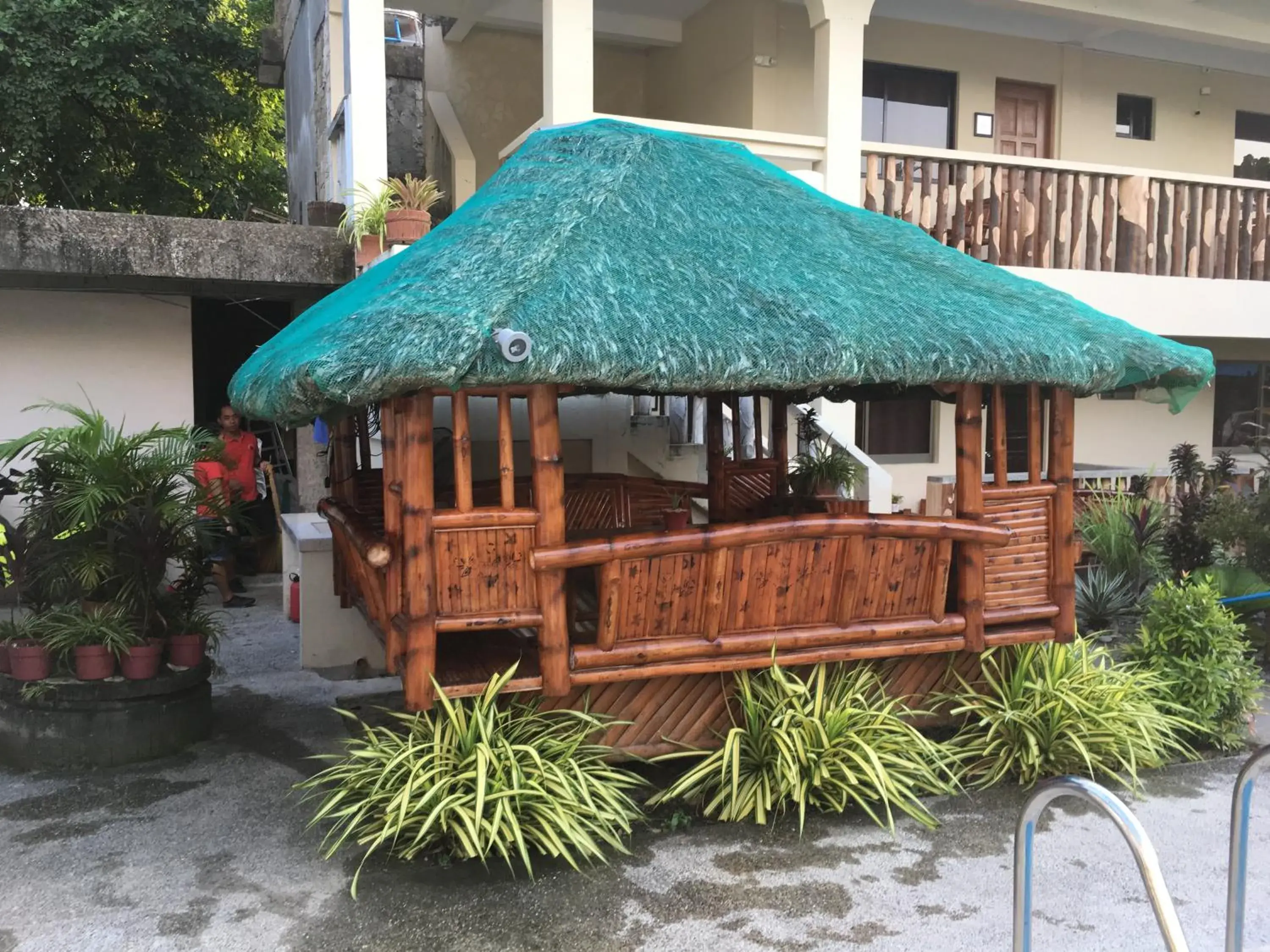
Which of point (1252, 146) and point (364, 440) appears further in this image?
point (1252, 146)

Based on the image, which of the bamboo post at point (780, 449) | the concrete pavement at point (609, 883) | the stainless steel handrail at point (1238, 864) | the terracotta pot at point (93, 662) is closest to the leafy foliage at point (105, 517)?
the terracotta pot at point (93, 662)

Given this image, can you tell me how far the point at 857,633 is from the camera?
520cm

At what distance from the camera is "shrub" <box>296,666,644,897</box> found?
434cm

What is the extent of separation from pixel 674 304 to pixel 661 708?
6.49ft

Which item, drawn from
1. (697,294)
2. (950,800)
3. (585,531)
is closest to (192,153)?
(585,531)

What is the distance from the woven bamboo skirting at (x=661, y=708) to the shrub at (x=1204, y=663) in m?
1.86

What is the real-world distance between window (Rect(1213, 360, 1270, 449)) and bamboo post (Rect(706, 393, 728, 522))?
8.49 m

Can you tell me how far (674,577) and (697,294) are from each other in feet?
4.29

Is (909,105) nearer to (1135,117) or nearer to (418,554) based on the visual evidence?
(1135,117)

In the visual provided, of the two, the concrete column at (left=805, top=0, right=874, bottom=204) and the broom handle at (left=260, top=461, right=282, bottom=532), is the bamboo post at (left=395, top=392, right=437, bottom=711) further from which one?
the broom handle at (left=260, top=461, right=282, bottom=532)

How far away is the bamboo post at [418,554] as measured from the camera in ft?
14.7

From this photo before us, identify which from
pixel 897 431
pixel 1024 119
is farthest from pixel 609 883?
pixel 1024 119

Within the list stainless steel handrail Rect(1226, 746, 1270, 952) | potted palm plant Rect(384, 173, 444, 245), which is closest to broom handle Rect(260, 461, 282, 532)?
potted palm plant Rect(384, 173, 444, 245)

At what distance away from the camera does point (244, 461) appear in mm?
9625
